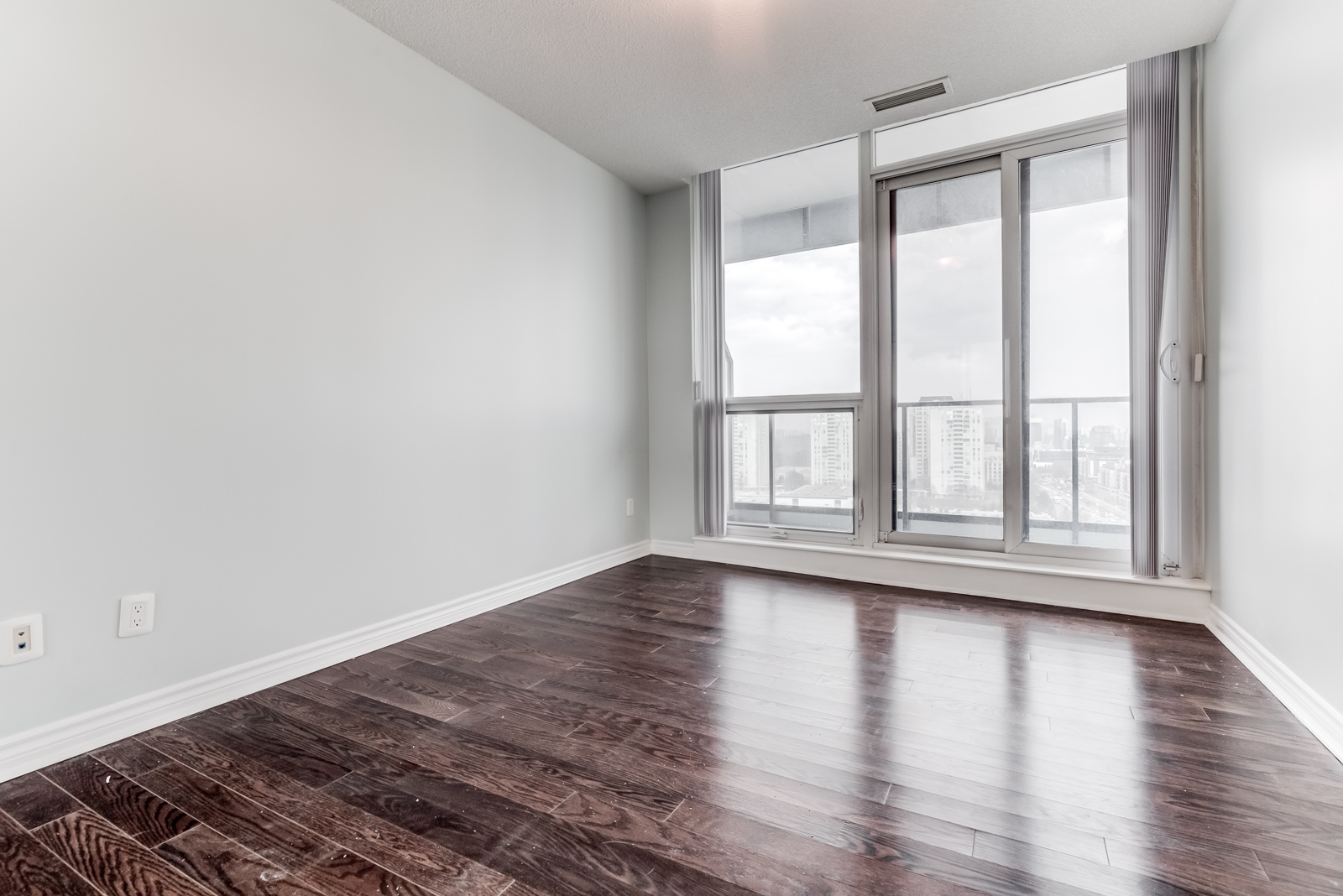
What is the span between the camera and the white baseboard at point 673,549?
421cm

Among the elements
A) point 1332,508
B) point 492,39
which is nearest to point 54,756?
point 492,39

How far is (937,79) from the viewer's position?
298 centimetres

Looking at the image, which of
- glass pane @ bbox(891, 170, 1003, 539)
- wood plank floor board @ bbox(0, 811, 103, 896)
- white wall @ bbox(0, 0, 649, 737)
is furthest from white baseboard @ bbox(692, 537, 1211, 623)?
wood plank floor board @ bbox(0, 811, 103, 896)

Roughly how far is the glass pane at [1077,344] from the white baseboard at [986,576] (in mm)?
216

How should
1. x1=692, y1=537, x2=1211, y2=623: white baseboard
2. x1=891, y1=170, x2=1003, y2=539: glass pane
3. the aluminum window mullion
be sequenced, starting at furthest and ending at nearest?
1. x1=891, y1=170, x2=1003, y2=539: glass pane
2. the aluminum window mullion
3. x1=692, y1=537, x2=1211, y2=623: white baseboard

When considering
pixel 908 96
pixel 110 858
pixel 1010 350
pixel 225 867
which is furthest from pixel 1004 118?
pixel 110 858

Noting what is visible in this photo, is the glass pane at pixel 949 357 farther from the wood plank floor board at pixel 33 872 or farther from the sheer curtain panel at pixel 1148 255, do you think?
the wood plank floor board at pixel 33 872

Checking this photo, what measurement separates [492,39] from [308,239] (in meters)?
1.17

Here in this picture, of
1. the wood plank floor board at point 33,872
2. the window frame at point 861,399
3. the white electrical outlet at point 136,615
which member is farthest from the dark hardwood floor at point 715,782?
the window frame at point 861,399

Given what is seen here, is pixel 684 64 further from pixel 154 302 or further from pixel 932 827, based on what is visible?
pixel 932 827

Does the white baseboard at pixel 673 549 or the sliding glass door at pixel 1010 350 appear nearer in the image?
the sliding glass door at pixel 1010 350

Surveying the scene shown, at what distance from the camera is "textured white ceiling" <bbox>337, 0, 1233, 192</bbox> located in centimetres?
247

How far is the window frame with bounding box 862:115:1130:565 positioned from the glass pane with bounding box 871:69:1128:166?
5cm

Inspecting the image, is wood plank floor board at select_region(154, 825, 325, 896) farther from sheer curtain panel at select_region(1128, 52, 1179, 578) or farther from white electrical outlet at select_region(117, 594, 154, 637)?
sheer curtain panel at select_region(1128, 52, 1179, 578)
